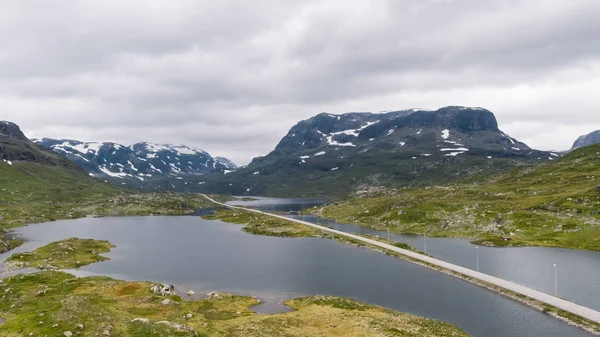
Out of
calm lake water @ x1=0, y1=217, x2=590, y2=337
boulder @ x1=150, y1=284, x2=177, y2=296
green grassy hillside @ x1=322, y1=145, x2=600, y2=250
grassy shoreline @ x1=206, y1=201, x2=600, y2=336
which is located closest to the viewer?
grassy shoreline @ x1=206, y1=201, x2=600, y2=336

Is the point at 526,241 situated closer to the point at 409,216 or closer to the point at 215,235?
the point at 409,216

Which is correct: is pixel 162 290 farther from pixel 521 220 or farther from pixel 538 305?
pixel 521 220

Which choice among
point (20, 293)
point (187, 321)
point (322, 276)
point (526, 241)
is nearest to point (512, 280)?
point (322, 276)

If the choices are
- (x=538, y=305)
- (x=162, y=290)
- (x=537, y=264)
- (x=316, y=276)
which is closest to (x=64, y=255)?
(x=162, y=290)

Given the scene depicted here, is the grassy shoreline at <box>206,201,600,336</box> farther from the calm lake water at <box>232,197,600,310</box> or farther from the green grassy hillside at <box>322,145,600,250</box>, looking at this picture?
the green grassy hillside at <box>322,145,600,250</box>

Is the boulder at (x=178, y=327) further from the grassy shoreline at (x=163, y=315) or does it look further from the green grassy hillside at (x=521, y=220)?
the green grassy hillside at (x=521, y=220)

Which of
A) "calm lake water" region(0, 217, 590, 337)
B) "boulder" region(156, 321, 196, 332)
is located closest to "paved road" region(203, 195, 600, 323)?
"calm lake water" region(0, 217, 590, 337)
